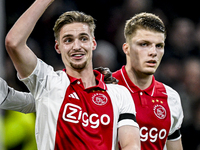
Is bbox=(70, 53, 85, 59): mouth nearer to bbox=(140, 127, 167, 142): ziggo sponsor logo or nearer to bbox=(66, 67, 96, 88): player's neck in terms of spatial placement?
bbox=(66, 67, 96, 88): player's neck

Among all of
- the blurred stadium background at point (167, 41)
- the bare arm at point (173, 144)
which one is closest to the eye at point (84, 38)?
the bare arm at point (173, 144)

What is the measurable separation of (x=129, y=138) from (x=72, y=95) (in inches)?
17.3

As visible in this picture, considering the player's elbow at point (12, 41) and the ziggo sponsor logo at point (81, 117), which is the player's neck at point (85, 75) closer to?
the ziggo sponsor logo at point (81, 117)

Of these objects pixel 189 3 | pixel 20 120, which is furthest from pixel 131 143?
pixel 189 3

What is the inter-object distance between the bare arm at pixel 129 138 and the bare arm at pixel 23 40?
0.67 metres

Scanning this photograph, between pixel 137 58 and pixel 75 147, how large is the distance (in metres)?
0.97

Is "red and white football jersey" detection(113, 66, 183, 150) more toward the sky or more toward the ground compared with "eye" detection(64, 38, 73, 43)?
more toward the ground

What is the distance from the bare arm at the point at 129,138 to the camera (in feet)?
6.10

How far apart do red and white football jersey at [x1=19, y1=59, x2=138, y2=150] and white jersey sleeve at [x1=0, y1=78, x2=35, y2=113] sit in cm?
17

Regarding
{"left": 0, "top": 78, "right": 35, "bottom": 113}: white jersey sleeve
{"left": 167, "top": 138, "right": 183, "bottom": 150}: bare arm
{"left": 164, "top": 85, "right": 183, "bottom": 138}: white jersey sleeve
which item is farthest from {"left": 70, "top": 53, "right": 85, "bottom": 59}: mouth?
{"left": 167, "top": 138, "right": 183, "bottom": 150}: bare arm

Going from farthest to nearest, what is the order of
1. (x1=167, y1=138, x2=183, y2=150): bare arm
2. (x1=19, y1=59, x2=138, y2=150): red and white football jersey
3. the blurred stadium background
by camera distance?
the blurred stadium background
(x1=167, y1=138, x2=183, y2=150): bare arm
(x1=19, y1=59, x2=138, y2=150): red and white football jersey

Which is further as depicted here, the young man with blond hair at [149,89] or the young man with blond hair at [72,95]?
the young man with blond hair at [149,89]

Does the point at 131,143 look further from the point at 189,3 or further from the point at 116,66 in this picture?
the point at 189,3

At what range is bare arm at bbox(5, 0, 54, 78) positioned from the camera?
1.68m
